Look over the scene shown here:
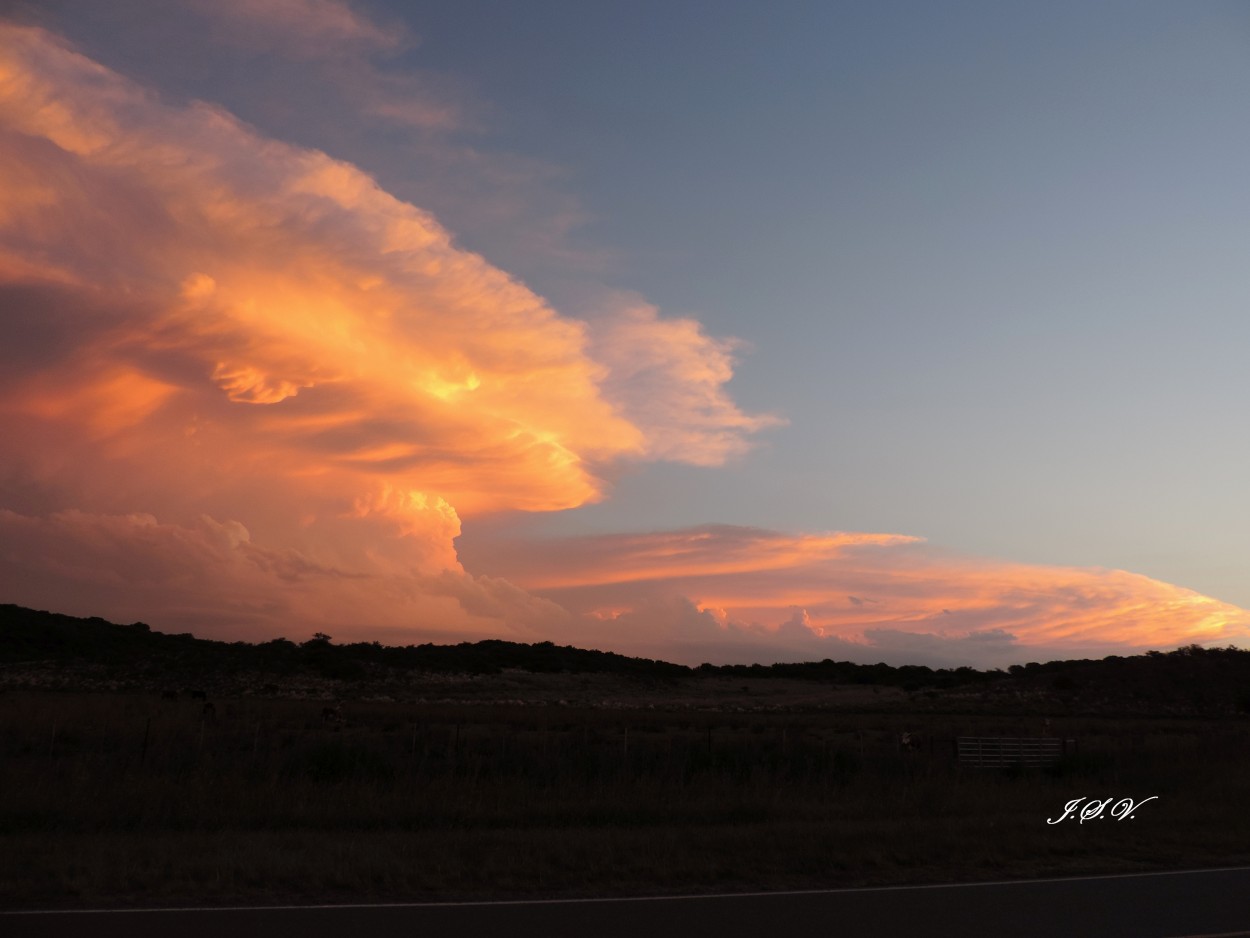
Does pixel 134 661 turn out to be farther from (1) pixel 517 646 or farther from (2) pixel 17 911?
(2) pixel 17 911

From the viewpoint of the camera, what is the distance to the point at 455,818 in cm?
1933

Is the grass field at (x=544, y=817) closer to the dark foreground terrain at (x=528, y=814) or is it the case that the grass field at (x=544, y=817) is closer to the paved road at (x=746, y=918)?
the dark foreground terrain at (x=528, y=814)

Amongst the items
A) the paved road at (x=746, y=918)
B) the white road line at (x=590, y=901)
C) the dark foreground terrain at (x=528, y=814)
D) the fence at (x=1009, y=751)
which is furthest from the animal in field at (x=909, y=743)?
the paved road at (x=746, y=918)

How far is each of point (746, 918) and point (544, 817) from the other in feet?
31.1

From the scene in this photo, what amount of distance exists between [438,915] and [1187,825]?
1513cm

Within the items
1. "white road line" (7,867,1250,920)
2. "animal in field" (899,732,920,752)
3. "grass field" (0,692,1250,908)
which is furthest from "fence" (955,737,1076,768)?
"white road line" (7,867,1250,920)

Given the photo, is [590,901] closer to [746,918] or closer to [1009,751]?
[746,918]

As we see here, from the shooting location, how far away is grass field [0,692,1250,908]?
13.1 metres

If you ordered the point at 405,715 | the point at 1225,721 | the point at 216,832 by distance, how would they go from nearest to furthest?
1. the point at 216,832
2. the point at 405,715
3. the point at 1225,721

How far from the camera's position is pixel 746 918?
10.9 meters

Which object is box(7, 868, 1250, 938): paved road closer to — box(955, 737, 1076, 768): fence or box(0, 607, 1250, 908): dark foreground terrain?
box(0, 607, 1250, 908): dark foreground terrain

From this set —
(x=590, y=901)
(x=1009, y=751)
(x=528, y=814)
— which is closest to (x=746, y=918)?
(x=590, y=901)

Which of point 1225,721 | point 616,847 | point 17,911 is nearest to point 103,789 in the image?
point 17,911

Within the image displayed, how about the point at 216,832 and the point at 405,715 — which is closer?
the point at 216,832
